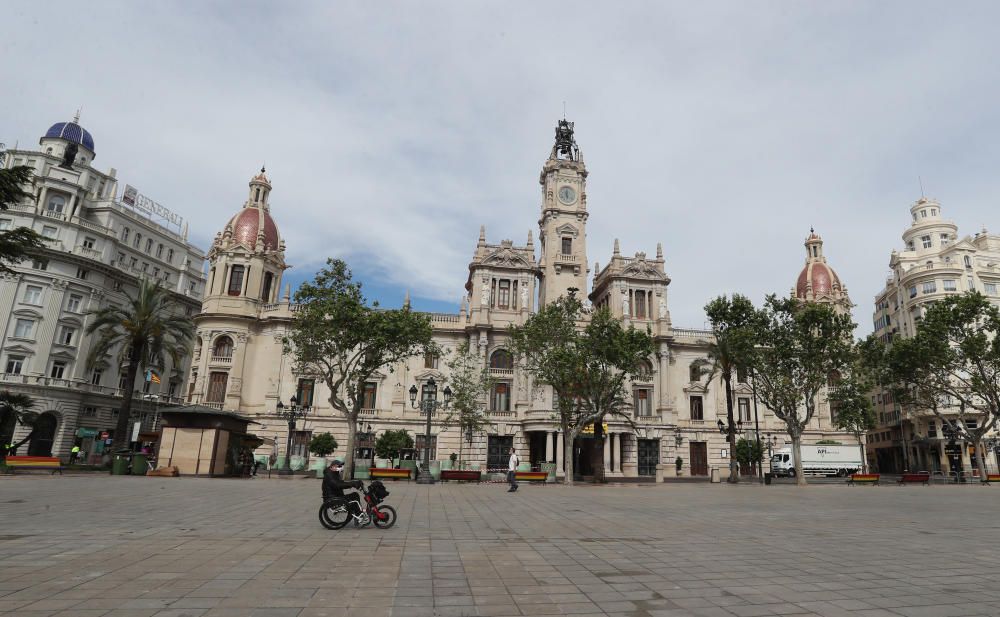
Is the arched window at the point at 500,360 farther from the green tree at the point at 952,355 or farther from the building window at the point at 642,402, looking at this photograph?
the green tree at the point at 952,355

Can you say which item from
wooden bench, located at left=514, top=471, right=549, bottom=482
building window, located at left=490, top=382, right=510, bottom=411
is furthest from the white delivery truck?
wooden bench, located at left=514, top=471, right=549, bottom=482

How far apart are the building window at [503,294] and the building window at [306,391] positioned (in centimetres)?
1863

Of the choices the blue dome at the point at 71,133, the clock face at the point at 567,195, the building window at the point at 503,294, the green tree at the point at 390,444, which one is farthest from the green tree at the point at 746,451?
the blue dome at the point at 71,133

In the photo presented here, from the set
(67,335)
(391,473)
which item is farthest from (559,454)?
(67,335)

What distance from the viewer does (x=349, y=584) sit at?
24.3ft

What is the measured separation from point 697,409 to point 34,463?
167ft

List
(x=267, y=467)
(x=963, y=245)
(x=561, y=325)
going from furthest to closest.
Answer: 1. (x=963, y=245)
2. (x=267, y=467)
3. (x=561, y=325)

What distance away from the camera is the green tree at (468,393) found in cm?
4553

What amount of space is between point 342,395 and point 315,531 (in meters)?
42.5

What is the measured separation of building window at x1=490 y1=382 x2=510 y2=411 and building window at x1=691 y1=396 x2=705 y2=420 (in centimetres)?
1855

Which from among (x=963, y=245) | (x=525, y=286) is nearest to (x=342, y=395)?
(x=525, y=286)

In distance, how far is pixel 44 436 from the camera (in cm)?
4978

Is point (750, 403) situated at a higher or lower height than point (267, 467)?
higher

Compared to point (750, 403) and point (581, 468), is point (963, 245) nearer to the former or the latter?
point (750, 403)
